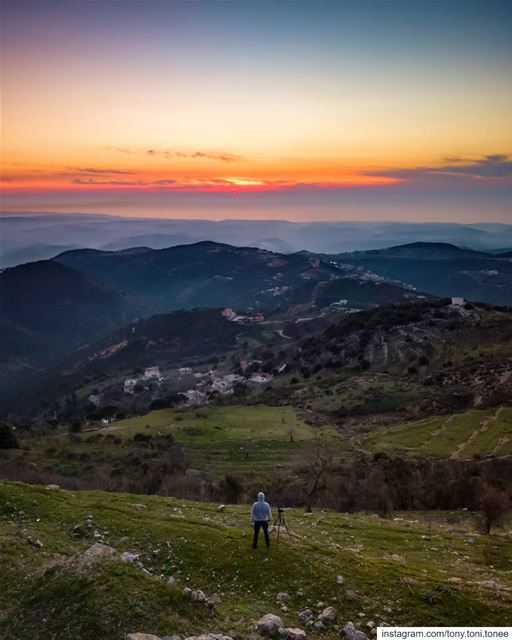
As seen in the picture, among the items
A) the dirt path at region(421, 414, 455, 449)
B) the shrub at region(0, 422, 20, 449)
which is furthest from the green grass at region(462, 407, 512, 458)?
the shrub at region(0, 422, 20, 449)

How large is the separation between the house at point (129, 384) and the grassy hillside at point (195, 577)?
5929 inches

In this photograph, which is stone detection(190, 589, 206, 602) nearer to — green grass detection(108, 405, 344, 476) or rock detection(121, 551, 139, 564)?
rock detection(121, 551, 139, 564)

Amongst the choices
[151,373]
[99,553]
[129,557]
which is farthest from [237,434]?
[151,373]

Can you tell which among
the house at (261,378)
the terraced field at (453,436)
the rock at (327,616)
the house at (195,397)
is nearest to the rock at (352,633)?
the rock at (327,616)

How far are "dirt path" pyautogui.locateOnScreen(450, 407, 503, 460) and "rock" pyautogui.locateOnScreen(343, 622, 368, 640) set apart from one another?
4502 centimetres

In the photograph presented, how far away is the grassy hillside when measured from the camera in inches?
498

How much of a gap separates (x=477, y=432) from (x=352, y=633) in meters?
56.2

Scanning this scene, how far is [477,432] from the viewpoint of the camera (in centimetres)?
6256

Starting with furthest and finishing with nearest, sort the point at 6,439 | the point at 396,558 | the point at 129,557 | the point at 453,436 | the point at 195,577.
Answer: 1. the point at 453,436
2. the point at 6,439
3. the point at 396,558
4. the point at 129,557
5. the point at 195,577

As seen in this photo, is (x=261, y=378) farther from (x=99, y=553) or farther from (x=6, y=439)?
(x=99, y=553)

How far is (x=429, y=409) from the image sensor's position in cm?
7750

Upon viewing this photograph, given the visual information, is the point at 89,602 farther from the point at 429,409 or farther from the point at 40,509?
the point at 429,409

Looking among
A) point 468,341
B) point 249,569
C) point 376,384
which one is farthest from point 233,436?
point 468,341

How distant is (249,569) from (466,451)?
47.3m
